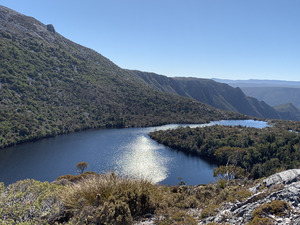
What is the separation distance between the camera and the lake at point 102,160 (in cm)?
4416

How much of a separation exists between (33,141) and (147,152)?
38.6 meters

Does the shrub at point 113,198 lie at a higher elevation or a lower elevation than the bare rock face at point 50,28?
lower

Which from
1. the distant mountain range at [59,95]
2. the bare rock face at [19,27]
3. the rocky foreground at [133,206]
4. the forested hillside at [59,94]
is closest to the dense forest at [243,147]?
the rocky foreground at [133,206]

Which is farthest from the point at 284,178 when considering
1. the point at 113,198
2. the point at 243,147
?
the point at 243,147

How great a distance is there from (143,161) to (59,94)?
6833cm

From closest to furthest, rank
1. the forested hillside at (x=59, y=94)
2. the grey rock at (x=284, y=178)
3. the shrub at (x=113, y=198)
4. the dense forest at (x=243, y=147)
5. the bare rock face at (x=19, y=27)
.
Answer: the shrub at (x=113, y=198) → the grey rock at (x=284, y=178) → the dense forest at (x=243, y=147) → the forested hillside at (x=59, y=94) → the bare rock face at (x=19, y=27)

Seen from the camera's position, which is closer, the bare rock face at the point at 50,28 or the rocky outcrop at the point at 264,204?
the rocky outcrop at the point at 264,204

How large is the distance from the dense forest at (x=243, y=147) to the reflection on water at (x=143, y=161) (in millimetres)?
10845

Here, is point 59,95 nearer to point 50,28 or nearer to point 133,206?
point 50,28

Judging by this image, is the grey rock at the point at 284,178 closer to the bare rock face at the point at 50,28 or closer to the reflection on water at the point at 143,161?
the reflection on water at the point at 143,161

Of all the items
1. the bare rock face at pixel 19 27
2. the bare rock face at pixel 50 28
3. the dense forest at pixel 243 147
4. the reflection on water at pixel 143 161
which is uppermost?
the bare rock face at pixel 50 28

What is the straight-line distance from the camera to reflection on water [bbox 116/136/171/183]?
4562 cm

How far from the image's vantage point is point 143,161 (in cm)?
5369

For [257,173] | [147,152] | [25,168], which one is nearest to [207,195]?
[257,173]
